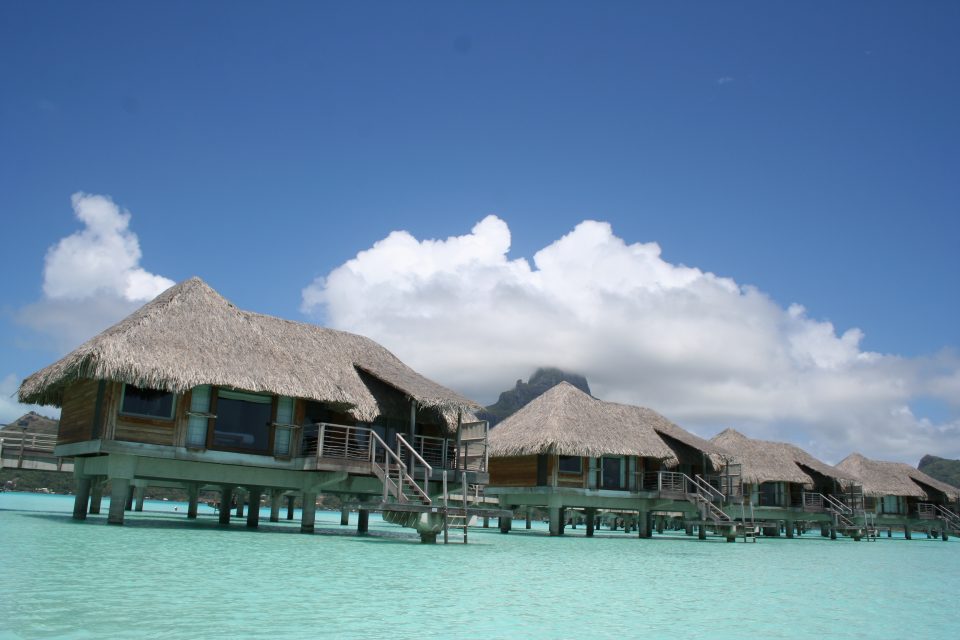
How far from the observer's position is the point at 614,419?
→ 31.4m

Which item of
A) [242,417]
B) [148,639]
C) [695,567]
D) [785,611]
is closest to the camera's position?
[148,639]

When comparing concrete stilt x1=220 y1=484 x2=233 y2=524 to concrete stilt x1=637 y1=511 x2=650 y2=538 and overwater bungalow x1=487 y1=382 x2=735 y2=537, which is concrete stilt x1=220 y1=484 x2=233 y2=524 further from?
concrete stilt x1=637 y1=511 x2=650 y2=538

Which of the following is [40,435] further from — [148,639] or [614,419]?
[148,639]

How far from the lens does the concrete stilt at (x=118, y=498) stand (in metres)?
18.2

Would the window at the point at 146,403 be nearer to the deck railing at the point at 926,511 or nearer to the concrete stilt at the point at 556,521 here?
the concrete stilt at the point at 556,521

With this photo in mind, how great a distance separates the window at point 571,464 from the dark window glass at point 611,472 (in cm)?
111

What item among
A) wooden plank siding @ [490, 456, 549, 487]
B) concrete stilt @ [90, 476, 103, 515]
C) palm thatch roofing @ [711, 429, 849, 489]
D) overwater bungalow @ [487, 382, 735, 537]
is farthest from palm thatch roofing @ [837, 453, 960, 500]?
concrete stilt @ [90, 476, 103, 515]

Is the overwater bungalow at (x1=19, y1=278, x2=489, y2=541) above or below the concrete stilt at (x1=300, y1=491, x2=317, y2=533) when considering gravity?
above

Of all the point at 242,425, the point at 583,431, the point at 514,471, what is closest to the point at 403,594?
the point at 242,425

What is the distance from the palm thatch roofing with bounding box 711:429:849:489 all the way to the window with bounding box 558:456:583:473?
1084 cm

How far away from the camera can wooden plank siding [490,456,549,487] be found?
29844 mm

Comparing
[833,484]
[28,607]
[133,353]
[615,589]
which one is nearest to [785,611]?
[615,589]

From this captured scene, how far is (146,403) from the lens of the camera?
18734mm

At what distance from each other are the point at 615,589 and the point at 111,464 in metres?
12.4
